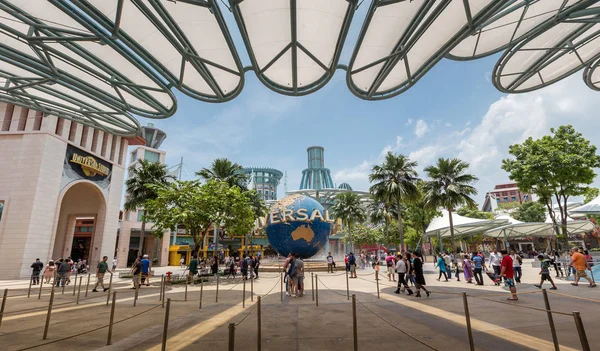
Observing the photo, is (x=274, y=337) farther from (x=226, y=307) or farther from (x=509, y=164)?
(x=509, y=164)

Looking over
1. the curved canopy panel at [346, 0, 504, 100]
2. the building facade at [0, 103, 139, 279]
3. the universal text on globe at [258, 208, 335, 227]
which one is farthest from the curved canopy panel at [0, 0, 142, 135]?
the universal text on globe at [258, 208, 335, 227]

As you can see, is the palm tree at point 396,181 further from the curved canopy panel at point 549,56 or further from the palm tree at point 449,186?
the curved canopy panel at point 549,56

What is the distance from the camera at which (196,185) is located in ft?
66.6

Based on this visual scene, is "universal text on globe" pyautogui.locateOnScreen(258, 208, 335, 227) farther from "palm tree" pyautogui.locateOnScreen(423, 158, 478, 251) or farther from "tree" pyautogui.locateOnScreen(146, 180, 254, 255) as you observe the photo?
"palm tree" pyautogui.locateOnScreen(423, 158, 478, 251)

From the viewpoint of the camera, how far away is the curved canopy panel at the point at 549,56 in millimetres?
11242

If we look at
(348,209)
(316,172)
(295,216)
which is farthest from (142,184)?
(316,172)

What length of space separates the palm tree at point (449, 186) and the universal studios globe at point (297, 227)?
11542 millimetres

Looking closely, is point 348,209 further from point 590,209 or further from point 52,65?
point 52,65

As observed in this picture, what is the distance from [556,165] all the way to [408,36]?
2191 cm

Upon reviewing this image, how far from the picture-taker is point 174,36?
10.7 meters

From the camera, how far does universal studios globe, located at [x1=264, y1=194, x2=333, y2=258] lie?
22.4 metres

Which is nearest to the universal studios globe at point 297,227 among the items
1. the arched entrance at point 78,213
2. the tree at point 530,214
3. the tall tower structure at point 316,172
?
the arched entrance at point 78,213

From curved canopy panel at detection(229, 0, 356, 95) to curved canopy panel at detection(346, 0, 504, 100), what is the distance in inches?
35.0

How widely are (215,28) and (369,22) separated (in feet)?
16.4
